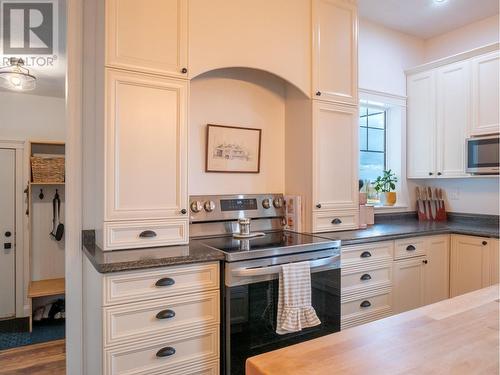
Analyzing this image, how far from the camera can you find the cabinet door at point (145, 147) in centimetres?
187

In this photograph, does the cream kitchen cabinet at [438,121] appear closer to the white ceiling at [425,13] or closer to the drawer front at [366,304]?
the white ceiling at [425,13]

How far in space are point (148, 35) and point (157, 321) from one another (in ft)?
5.01

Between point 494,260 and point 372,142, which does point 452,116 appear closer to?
point 372,142

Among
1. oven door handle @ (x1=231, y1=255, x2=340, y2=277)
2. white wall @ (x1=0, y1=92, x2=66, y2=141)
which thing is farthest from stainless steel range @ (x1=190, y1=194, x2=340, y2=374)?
white wall @ (x1=0, y1=92, x2=66, y2=141)

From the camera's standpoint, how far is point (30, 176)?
12.9 ft

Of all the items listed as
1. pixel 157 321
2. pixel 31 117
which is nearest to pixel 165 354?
pixel 157 321

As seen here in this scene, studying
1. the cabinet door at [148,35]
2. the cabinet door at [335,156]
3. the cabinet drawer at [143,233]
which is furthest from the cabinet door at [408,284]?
the cabinet door at [148,35]

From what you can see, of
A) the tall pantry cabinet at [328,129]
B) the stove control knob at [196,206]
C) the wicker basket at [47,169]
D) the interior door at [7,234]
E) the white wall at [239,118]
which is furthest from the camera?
the interior door at [7,234]

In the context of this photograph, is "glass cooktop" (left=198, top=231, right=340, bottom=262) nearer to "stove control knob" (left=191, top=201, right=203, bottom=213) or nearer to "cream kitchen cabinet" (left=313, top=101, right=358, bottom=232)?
"stove control knob" (left=191, top=201, right=203, bottom=213)

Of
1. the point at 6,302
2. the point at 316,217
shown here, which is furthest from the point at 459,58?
the point at 6,302

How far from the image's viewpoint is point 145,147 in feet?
6.38

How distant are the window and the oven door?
1.82 m

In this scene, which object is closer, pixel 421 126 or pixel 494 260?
pixel 494 260

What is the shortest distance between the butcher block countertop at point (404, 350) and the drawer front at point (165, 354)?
1091 millimetres
